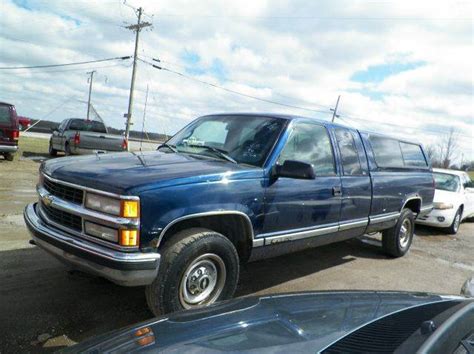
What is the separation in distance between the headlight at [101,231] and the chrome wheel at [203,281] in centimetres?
67

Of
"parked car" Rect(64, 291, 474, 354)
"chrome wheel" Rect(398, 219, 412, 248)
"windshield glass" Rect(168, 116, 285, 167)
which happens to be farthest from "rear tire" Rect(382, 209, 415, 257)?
"parked car" Rect(64, 291, 474, 354)

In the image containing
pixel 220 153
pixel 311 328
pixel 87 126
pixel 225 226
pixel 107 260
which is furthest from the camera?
pixel 87 126

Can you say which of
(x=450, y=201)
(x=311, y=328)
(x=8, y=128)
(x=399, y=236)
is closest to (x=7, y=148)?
(x=8, y=128)

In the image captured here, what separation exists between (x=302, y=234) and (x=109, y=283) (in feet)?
6.98

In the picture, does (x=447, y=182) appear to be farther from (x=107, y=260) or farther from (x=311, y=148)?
(x=107, y=260)

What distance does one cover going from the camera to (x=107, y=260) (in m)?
3.29

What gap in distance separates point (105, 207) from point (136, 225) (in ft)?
1.04

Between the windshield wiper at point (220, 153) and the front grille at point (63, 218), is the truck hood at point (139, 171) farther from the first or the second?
the front grille at point (63, 218)

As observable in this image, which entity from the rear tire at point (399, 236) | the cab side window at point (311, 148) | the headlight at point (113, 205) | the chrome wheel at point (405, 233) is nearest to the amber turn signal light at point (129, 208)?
the headlight at point (113, 205)

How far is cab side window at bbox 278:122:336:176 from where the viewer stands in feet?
15.5

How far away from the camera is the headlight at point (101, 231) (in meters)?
3.37

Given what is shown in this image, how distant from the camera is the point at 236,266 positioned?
4.00m

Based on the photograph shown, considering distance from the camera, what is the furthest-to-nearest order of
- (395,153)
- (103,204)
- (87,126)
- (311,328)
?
(87,126) → (395,153) → (103,204) → (311,328)

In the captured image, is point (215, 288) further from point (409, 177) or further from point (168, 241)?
point (409, 177)
